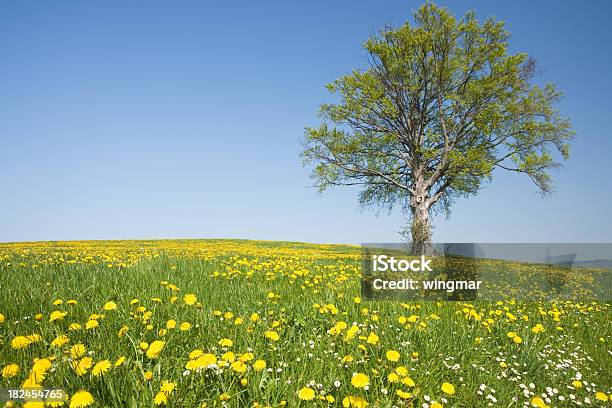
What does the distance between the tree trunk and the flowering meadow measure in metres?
9.61

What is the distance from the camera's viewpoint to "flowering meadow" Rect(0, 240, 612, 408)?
2.36m

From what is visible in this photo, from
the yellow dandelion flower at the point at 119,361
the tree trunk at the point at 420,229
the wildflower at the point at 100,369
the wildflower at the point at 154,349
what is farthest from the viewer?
the tree trunk at the point at 420,229

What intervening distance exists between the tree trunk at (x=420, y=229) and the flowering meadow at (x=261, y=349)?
961 cm

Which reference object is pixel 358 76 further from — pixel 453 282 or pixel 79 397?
pixel 79 397

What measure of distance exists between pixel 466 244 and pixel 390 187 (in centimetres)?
889

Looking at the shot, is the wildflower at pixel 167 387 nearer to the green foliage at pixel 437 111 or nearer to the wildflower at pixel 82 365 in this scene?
the wildflower at pixel 82 365

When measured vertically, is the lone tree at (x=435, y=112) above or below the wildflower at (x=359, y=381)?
above

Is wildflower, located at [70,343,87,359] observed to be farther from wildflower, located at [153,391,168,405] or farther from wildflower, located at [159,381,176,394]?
wildflower, located at [153,391,168,405]

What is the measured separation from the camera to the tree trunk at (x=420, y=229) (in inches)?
616

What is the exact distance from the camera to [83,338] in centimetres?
319

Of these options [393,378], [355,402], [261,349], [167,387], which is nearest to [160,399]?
[167,387]

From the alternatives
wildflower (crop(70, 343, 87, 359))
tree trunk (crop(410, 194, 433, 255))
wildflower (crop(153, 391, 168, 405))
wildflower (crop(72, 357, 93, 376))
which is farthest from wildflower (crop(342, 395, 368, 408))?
tree trunk (crop(410, 194, 433, 255))

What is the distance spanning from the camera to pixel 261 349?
314cm

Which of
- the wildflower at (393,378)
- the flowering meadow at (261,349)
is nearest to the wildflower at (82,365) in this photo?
the flowering meadow at (261,349)
